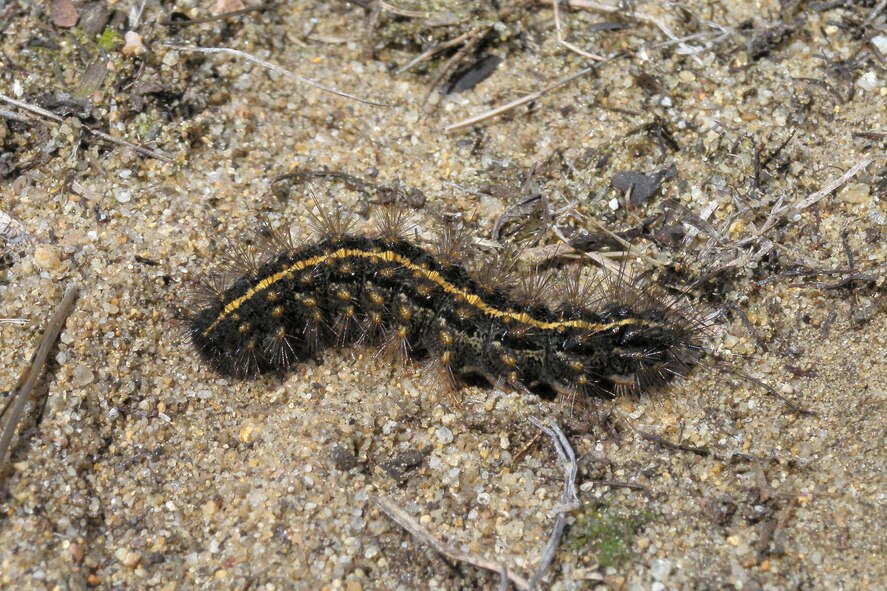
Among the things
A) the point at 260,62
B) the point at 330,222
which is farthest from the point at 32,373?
A: the point at 260,62

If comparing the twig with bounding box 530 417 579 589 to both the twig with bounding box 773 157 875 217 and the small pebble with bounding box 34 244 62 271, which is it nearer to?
the twig with bounding box 773 157 875 217

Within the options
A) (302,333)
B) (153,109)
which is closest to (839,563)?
(302,333)

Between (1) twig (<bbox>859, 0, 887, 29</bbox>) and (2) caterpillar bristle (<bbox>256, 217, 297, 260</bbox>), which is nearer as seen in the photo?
(2) caterpillar bristle (<bbox>256, 217, 297, 260</bbox>)

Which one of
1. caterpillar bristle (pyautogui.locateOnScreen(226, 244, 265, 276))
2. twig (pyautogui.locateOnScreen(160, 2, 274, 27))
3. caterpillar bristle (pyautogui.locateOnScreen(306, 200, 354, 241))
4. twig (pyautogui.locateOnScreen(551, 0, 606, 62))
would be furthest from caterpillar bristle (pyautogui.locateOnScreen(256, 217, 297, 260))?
twig (pyautogui.locateOnScreen(551, 0, 606, 62))

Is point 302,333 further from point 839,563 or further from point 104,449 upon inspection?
point 839,563

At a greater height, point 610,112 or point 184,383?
point 610,112
